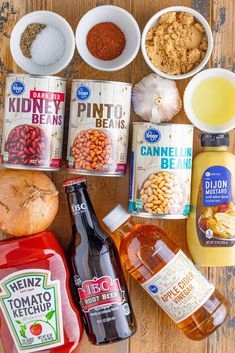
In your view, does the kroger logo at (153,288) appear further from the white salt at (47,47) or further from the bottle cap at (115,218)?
the white salt at (47,47)

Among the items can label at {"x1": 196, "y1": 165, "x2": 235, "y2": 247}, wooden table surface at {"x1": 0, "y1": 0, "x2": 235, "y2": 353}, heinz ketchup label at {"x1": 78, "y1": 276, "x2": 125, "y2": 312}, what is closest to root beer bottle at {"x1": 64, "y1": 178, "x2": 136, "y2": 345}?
heinz ketchup label at {"x1": 78, "y1": 276, "x2": 125, "y2": 312}

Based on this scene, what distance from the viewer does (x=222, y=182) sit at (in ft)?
4.12

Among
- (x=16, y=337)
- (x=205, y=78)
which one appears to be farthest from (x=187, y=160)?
(x=16, y=337)

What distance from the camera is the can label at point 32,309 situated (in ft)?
4.04

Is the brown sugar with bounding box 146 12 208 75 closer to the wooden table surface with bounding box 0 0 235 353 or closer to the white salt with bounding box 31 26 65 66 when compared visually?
the wooden table surface with bounding box 0 0 235 353

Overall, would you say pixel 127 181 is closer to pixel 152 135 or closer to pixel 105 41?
pixel 152 135

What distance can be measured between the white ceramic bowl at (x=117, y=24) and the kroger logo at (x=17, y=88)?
0.53 ft

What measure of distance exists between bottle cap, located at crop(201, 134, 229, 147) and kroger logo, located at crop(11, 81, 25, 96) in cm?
39

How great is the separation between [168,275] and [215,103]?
0.38 m

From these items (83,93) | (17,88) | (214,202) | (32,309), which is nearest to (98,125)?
(83,93)

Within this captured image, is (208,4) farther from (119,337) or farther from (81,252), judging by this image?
(119,337)

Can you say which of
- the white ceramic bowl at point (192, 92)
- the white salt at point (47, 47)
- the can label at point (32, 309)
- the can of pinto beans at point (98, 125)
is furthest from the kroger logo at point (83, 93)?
the can label at point (32, 309)

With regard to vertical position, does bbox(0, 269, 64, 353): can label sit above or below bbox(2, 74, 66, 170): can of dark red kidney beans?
below

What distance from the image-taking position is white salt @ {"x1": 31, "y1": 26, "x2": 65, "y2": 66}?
1.25 metres
